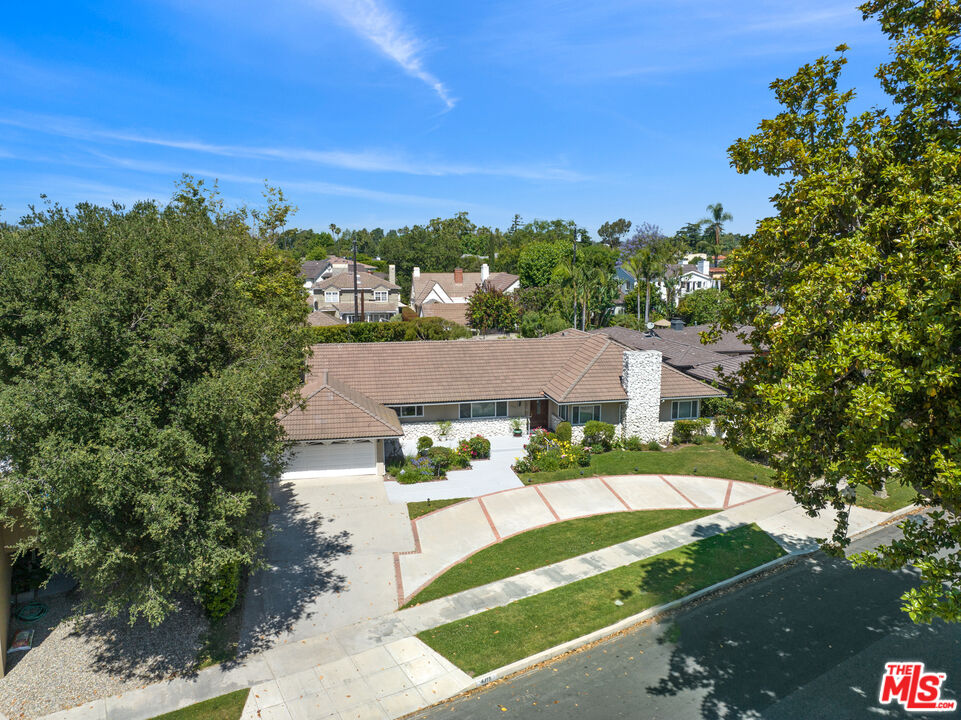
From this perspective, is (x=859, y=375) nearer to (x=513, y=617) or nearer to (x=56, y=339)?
(x=513, y=617)

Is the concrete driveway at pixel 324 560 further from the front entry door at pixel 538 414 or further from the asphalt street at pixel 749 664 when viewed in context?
the front entry door at pixel 538 414

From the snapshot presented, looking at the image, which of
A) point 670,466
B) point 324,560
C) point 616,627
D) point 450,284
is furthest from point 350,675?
point 450,284

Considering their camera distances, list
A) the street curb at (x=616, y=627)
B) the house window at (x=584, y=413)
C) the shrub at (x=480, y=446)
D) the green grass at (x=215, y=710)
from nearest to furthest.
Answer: the green grass at (x=215, y=710), the street curb at (x=616, y=627), the shrub at (x=480, y=446), the house window at (x=584, y=413)

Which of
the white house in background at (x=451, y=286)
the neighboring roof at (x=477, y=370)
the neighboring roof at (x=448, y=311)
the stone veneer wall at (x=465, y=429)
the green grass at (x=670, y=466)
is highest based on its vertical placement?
the white house in background at (x=451, y=286)

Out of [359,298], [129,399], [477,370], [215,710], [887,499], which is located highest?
[359,298]

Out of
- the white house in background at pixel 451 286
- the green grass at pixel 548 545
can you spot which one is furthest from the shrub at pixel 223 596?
the white house in background at pixel 451 286

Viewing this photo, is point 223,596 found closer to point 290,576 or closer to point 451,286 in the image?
point 290,576
